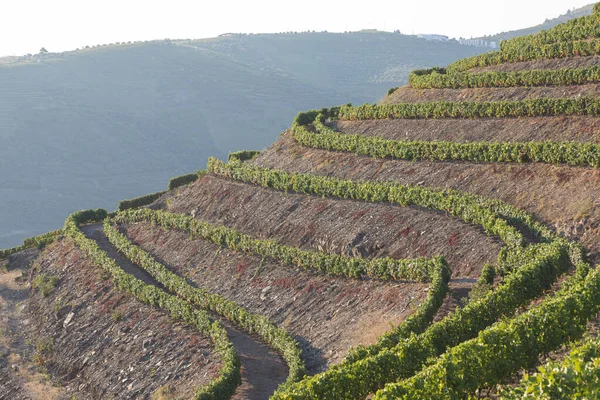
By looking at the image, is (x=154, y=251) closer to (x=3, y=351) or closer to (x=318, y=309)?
(x=3, y=351)

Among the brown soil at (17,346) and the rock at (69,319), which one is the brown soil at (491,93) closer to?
the rock at (69,319)

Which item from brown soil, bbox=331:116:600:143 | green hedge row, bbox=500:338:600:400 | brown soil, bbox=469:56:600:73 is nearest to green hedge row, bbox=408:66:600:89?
brown soil, bbox=469:56:600:73

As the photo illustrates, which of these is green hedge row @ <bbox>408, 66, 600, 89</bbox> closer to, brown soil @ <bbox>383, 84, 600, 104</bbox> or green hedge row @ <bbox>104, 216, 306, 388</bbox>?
brown soil @ <bbox>383, 84, 600, 104</bbox>

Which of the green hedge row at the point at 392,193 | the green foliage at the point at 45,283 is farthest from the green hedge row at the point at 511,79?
the green foliage at the point at 45,283

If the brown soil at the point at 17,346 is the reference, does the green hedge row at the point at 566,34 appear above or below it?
above

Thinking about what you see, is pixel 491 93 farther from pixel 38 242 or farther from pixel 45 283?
pixel 38 242

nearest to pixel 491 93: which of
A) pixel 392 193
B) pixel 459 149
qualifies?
pixel 459 149
